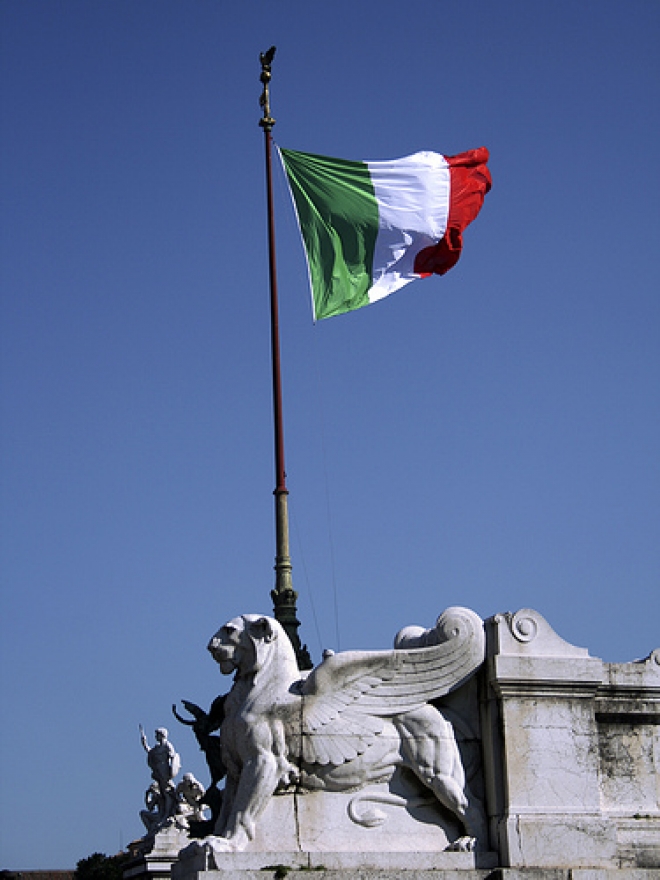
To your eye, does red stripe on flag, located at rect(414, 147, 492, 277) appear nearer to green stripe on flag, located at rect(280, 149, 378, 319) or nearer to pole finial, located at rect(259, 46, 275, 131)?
green stripe on flag, located at rect(280, 149, 378, 319)

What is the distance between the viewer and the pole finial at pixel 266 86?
1010 inches

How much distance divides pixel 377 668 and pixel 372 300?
9.37m

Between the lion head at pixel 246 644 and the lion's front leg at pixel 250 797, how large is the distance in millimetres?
700

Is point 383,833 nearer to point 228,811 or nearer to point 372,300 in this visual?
point 228,811

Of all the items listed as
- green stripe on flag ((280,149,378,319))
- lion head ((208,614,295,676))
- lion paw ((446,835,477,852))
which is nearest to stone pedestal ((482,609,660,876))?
lion paw ((446,835,477,852))

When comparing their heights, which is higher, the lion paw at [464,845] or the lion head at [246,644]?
the lion head at [246,644]

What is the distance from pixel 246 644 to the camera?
10000 millimetres

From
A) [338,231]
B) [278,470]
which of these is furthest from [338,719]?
[278,470]

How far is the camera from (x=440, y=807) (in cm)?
986

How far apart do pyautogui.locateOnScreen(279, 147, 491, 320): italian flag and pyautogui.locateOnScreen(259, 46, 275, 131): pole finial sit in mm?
6575

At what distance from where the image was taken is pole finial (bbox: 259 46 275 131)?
84.2ft

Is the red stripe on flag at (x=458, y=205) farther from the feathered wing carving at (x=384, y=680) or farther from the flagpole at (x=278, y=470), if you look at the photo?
the feathered wing carving at (x=384, y=680)

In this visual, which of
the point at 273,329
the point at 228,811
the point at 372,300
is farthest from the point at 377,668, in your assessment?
the point at 273,329

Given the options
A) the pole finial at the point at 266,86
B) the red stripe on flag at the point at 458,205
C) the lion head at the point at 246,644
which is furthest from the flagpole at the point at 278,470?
the lion head at the point at 246,644
